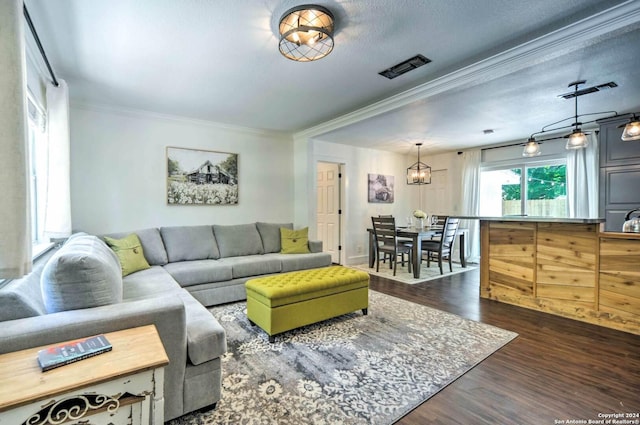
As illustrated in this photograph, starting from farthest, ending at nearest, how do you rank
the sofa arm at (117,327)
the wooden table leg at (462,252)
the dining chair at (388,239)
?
the wooden table leg at (462,252), the dining chair at (388,239), the sofa arm at (117,327)

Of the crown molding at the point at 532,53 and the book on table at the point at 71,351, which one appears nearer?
the book on table at the point at 71,351

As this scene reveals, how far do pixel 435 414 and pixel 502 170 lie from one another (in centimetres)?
567

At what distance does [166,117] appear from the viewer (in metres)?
4.19

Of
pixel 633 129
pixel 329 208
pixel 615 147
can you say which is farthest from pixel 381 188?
pixel 633 129

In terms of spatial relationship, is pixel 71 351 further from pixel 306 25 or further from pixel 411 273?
pixel 411 273

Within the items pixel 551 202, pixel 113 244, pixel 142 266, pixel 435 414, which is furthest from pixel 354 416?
pixel 551 202

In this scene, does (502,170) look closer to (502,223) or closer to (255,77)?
(502,223)

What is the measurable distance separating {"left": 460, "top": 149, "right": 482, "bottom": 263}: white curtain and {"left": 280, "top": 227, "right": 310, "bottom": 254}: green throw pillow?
3.76 meters

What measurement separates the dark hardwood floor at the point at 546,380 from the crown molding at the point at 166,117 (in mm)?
4101

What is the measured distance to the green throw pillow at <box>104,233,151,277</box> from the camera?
3137 mm

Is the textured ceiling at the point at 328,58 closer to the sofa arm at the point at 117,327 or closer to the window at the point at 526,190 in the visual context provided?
the window at the point at 526,190

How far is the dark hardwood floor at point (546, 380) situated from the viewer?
1687 millimetres

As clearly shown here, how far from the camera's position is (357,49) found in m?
2.42

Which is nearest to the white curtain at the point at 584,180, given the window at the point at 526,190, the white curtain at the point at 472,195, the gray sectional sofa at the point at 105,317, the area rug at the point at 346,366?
the window at the point at 526,190
